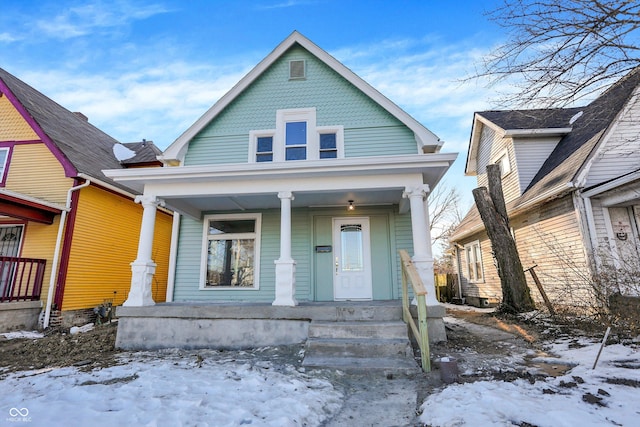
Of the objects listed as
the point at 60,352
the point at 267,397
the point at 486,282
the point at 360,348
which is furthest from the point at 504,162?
the point at 60,352

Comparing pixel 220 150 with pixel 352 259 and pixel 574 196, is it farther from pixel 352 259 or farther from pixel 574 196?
pixel 574 196

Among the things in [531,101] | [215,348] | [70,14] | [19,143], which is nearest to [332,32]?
[531,101]

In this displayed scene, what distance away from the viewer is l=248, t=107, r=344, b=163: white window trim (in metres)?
7.59

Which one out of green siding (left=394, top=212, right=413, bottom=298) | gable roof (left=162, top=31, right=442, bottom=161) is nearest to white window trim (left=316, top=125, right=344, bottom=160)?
gable roof (left=162, top=31, right=442, bottom=161)

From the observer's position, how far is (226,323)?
5.35m

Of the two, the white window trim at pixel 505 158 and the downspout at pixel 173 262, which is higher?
the white window trim at pixel 505 158

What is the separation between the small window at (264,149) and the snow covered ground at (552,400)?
241 inches

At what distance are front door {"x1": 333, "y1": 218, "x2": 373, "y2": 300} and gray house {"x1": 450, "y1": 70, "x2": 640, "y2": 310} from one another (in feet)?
11.9

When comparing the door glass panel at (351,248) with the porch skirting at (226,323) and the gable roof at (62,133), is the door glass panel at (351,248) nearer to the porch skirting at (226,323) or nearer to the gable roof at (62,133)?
the porch skirting at (226,323)

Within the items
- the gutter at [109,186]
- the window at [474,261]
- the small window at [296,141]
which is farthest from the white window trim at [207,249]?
the window at [474,261]

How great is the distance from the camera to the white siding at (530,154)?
390 inches

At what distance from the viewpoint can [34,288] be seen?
24.3 ft

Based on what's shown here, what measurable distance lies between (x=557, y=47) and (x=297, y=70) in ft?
18.0

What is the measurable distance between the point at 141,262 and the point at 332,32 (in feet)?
25.1
